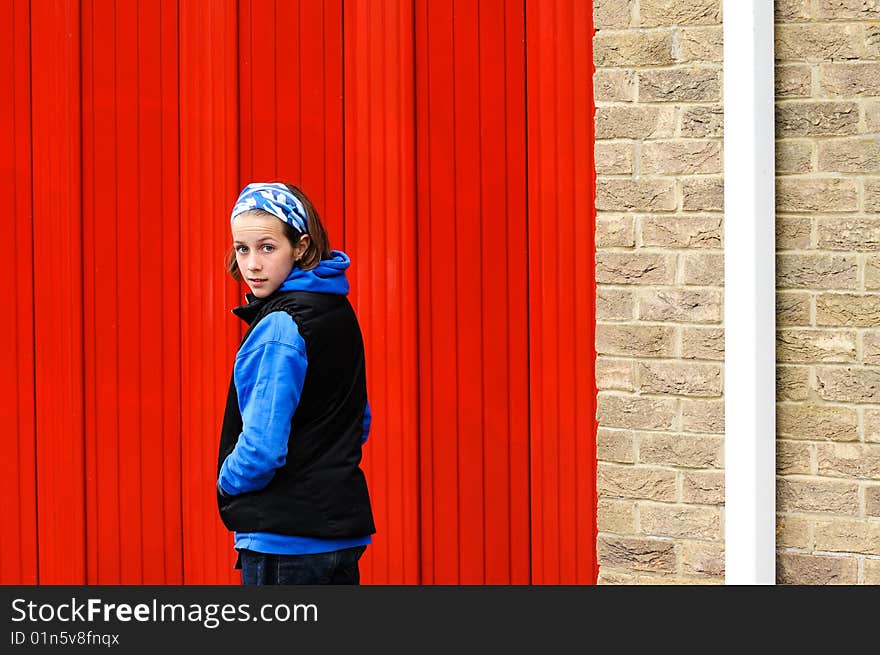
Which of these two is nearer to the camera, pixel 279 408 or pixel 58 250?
pixel 279 408

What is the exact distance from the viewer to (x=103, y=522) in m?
5.11

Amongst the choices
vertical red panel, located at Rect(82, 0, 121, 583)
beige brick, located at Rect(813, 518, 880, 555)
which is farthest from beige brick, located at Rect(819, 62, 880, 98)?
vertical red panel, located at Rect(82, 0, 121, 583)

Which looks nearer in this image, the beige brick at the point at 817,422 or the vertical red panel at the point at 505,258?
the beige brick at the point at 817,422

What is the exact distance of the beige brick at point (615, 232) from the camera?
429cm

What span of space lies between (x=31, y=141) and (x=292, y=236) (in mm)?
1920

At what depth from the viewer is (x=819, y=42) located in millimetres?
4117

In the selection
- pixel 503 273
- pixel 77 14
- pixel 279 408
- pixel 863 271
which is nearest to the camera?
pixel 279 408

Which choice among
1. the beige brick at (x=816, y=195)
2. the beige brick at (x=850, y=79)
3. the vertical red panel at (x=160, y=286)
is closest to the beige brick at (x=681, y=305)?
the beige brick at (x=816, y=195)

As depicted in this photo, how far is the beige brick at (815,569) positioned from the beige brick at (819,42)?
1.52 m

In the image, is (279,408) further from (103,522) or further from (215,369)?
(103,522)

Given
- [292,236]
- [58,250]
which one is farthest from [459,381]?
[58,250]

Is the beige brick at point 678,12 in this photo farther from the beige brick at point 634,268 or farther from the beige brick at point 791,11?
the beige brick at point 634,268

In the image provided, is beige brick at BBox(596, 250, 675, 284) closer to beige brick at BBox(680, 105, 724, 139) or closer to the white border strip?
the white border strip

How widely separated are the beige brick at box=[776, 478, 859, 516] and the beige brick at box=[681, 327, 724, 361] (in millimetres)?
444
